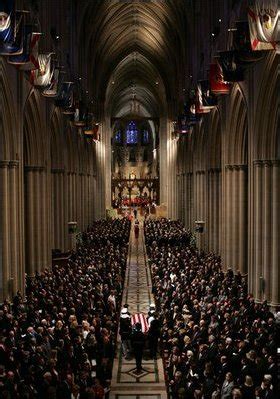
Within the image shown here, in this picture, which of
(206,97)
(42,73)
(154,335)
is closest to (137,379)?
(154,335)

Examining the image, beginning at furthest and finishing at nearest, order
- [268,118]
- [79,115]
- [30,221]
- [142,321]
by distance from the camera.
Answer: [79,115], [30,221], [268,118], [142,321]

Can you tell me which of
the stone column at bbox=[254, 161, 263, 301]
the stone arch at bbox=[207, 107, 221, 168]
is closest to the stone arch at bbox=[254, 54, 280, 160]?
the stone column at bbox=[254, 161, 263, 301]

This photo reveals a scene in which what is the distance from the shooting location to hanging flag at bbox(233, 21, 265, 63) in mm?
19202

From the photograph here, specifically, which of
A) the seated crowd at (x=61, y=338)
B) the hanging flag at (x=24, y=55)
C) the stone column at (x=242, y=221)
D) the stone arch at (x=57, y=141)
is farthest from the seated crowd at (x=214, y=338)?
the stone arch at (x=57, y=141)

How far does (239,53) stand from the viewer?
64.5ft

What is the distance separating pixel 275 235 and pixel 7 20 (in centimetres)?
1244

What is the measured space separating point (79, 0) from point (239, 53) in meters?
28.1

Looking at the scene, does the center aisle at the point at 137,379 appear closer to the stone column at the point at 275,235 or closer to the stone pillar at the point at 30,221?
the stone column at the point at 275,235

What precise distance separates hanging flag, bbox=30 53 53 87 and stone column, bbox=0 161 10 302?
3495 millimetres

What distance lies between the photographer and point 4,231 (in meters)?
22.7

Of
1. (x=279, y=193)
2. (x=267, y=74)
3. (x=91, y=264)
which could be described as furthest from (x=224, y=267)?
(x=267, y=74)

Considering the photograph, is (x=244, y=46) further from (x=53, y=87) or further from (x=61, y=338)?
(x=61, y=338)

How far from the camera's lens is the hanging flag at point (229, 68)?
2208 cm

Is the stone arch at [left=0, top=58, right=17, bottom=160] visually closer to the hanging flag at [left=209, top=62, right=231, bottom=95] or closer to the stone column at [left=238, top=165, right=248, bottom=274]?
the hanging flag at [left=209, top=62, right=231, bottom=95]
